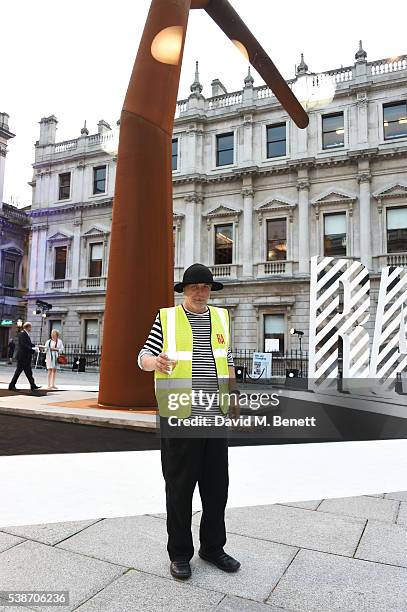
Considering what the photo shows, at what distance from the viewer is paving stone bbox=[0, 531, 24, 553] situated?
115 inches

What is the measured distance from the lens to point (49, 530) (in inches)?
126

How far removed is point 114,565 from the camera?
2.67 metres

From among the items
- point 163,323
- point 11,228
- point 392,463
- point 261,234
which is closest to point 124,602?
point 163,323

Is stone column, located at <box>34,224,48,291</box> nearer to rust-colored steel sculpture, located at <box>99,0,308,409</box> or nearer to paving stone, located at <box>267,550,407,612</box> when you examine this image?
rust-colored steel sculpture, located at <box>99,0,308,409</box>

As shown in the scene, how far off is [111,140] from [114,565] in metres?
30.1

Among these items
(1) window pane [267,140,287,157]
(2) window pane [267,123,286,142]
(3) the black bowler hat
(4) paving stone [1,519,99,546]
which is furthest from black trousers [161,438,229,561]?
(2) window pane [267,123,286,142]

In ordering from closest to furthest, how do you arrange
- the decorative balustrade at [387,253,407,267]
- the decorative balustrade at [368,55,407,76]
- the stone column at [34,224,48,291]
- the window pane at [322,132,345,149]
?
the decorative balustrade at [387,253,407,267], the decorative balustrade at [368,55,407,76], the window pane at [322,132,345,149], the stone column at [34,224,48,291]

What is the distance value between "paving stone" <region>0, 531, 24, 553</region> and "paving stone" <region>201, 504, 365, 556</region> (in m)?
1.28

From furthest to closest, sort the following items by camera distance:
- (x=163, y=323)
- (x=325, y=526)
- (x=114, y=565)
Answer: (x=325, y=526) → (x=163, y=323) → (x=114, y=565)

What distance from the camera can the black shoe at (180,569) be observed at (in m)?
2.56

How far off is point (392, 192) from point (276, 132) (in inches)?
287

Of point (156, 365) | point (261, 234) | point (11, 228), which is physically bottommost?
point (156, 365)

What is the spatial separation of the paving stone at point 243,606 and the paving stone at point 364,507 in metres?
1.63

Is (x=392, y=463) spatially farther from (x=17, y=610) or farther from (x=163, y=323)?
(x=17, y=610)
